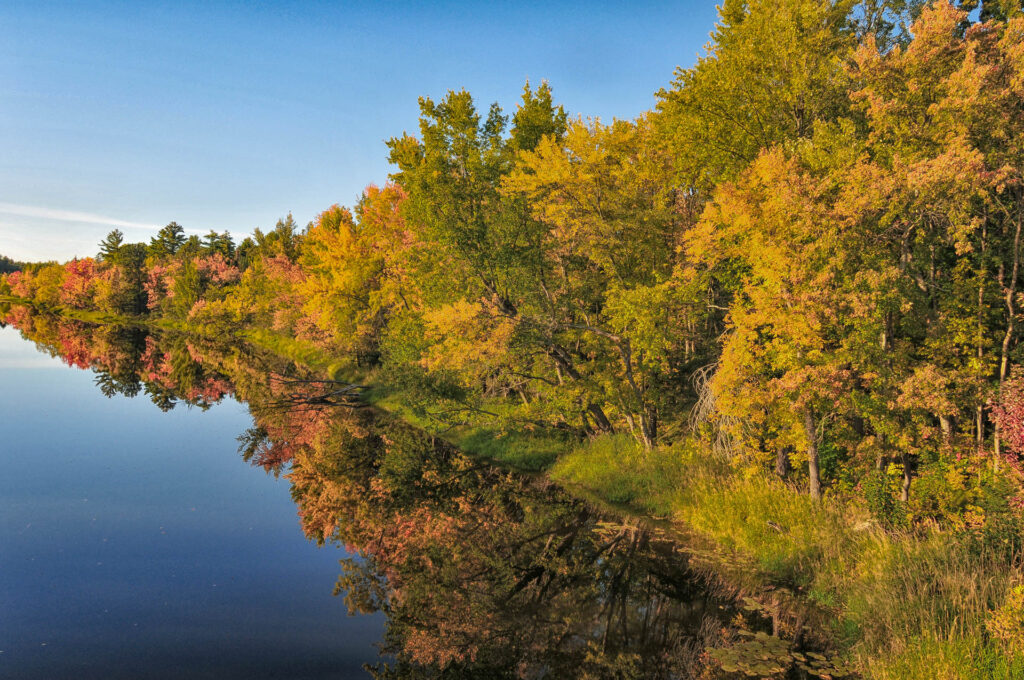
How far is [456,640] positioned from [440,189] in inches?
751

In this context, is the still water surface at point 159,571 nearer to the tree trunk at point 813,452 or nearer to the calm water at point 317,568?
the calm water at point 317,568

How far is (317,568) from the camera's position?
1734cm

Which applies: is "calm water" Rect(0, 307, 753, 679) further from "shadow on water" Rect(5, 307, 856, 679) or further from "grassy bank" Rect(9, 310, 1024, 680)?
"grassy bank" Rect(9, 310, 1024, 680)

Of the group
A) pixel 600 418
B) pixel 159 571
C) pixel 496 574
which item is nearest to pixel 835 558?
pixel 496 574

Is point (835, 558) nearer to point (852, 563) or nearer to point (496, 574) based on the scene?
point (852, 563)

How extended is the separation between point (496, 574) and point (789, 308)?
10725 millimetres

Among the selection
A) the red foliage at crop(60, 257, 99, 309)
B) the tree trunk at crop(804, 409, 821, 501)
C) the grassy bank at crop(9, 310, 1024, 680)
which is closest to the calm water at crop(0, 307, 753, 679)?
the grassy bank at crop(9, 310, 1024, 680)

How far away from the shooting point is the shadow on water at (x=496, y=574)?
12.0m

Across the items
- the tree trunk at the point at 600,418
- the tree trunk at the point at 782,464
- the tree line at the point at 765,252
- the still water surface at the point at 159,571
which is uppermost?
the tree line at the point at 765,252

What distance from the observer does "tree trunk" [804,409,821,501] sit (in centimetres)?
1521

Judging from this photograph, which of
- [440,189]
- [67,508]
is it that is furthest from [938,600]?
[67,508]

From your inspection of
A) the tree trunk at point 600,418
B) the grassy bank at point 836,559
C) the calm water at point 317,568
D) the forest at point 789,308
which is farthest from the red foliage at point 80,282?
the grassy bank at point 836,559

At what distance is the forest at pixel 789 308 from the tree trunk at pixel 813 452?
0.17ft

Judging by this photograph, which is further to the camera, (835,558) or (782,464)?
(782,464)
